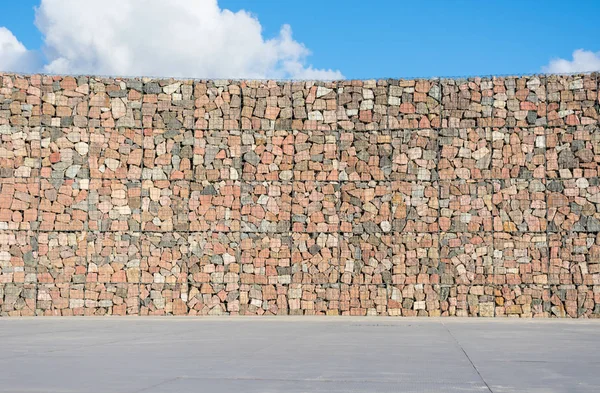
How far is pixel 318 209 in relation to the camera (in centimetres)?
1691

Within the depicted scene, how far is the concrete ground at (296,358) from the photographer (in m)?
6.42

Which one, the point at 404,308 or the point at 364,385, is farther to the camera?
the point at 404,308

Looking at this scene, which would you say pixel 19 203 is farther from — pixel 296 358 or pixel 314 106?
pixel 296 358

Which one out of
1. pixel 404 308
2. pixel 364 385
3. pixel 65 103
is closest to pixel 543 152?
pixel 404 308

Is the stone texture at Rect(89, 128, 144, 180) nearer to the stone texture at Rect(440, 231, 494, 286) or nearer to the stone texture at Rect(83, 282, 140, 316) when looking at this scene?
the stone texture at Rect(83, 282, 140, 316)

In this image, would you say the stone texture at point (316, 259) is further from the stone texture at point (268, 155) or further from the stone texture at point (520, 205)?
the stone texture at point (520, 205)

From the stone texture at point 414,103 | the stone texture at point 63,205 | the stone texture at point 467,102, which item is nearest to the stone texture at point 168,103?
the stone texture at point 63,205

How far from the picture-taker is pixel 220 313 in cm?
1689

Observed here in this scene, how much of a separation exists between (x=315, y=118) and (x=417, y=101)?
6.28ft

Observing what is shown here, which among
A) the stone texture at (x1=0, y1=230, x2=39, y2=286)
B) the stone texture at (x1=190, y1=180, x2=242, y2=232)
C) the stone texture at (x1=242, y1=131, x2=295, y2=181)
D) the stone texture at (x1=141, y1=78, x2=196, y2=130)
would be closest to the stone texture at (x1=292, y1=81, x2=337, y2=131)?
the stone texture at (x1=242, y1=131, x2=295, y2=181)

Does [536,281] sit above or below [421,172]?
below

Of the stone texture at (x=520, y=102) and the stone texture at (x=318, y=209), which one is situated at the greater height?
the stone texture at (x=520, y=102)

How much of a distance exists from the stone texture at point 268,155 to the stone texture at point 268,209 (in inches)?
7.3

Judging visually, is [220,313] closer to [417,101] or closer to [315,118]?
[315,118]
